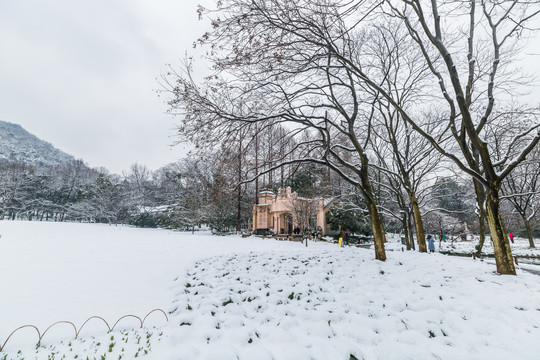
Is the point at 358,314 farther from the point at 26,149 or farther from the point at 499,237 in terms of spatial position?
the point at 26,149

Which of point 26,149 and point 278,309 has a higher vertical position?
point 26,149

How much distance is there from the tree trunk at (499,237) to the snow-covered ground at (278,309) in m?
0.50

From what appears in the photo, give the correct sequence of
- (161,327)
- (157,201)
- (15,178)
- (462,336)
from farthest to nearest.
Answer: (157,201)
(15,178)
(161,327)
(462,336)

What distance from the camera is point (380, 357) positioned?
9.18 ft

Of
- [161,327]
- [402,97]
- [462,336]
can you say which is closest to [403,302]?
[462,336]

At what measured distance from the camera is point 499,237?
601 cm

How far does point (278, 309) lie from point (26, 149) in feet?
404

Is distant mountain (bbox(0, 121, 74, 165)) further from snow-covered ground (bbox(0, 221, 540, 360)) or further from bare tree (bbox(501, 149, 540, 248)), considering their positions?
bare tree (bbox(501, 149, 540, 248))

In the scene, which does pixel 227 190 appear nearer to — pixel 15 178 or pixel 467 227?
pixel 467 227

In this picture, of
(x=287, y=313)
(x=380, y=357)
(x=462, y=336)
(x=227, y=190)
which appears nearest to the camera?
(x=380, y=357)

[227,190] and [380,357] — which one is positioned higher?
[227,190]

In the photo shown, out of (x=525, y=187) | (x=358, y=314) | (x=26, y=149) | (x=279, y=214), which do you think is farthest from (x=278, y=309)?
(x=26, y=149)

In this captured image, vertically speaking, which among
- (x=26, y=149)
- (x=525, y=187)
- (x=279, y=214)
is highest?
(x=26, y=149)

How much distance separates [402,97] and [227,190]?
9.55m
